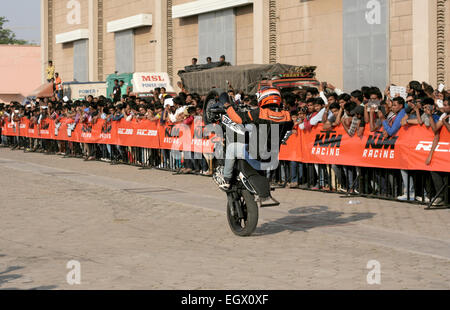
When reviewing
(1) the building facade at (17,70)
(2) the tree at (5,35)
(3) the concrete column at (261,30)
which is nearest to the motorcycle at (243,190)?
(3) the concrete column at (261,30)

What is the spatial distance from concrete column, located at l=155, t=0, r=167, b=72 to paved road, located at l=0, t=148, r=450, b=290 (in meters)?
26.2

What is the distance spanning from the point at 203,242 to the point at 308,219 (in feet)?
8.78

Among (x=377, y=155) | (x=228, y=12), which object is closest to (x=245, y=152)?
(x=377, y=155)

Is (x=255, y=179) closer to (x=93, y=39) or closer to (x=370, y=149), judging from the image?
(x=370, y=149)

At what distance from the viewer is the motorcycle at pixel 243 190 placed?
10125 mm

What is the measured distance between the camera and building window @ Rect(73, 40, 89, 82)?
50.7 meters

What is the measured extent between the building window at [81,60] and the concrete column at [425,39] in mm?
29136

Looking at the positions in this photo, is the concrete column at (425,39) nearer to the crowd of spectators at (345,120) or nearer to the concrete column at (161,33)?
the crowd of spectators at (345,120)

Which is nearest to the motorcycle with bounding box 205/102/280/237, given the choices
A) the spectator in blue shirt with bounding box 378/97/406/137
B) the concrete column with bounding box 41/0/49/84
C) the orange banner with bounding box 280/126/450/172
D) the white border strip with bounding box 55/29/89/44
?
the orange banner with bounding box 280/126/450/172

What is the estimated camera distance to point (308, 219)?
1198cm

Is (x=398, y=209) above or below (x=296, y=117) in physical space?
below
